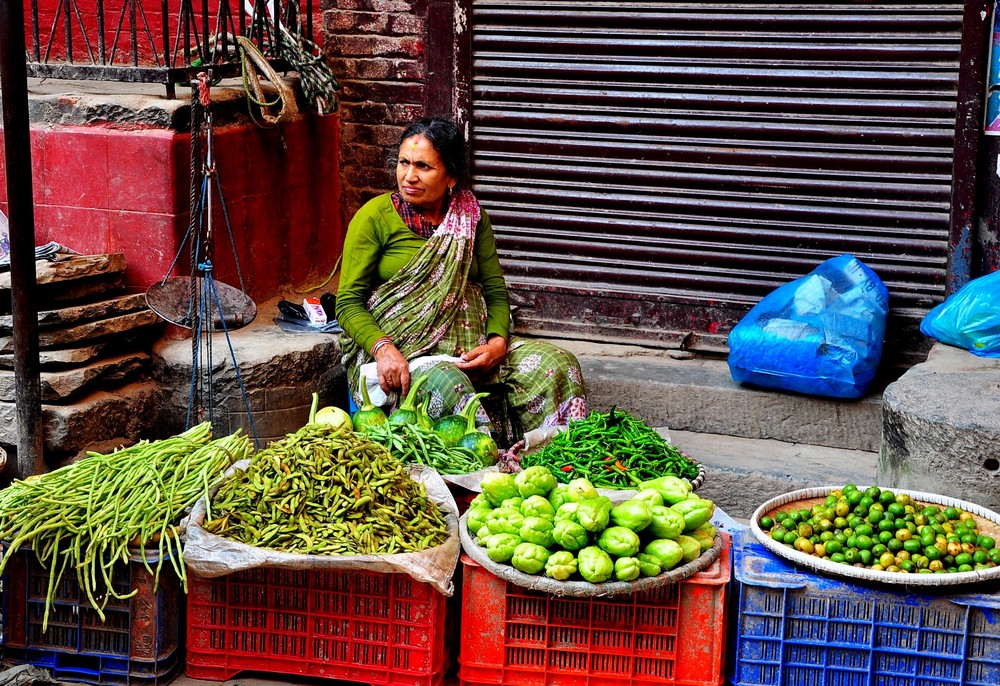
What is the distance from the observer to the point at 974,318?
A: 17.4ft

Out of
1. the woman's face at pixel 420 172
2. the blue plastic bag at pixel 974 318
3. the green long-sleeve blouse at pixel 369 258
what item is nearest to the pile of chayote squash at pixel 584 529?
the green long-sleeve blouse at pixel 369 258

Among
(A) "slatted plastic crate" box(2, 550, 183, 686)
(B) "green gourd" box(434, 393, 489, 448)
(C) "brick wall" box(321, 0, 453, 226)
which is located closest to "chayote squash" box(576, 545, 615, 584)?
(B) "green gourd" box(434, 393, 489, 448)

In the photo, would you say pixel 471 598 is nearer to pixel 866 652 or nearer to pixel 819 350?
pixel 866 652

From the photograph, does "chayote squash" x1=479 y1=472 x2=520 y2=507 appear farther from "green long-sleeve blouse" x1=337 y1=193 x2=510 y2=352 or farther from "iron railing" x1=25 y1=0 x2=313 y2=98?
"iron railing" x1=25 y1=0 x2=313 y2=98

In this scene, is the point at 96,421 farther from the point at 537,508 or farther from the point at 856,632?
the point at 856,632

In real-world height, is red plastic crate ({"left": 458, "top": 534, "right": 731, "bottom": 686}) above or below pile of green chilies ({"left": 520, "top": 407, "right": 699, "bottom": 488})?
below

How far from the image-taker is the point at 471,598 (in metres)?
3.84

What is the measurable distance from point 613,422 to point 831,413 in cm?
148

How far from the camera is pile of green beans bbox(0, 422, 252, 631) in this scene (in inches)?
152

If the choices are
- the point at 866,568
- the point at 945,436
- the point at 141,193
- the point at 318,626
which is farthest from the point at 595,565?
the point at 141,193

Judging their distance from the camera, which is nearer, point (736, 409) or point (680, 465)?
point (680, 465)

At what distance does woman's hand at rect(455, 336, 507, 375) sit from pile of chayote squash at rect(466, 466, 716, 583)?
1241 millimetres

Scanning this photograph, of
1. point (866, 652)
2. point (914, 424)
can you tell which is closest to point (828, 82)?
point (914, 424)

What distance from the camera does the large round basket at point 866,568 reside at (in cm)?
361
